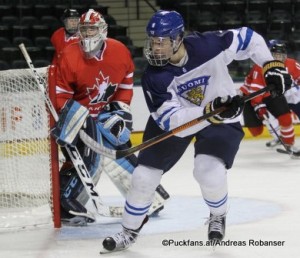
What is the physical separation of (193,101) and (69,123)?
0.72 meters

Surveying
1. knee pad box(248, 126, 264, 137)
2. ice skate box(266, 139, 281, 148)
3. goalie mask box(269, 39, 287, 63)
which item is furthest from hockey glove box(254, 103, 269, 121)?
goalie mask box(269, 39, 287, 63)

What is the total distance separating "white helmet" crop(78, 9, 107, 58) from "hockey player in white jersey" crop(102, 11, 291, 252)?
630 mm

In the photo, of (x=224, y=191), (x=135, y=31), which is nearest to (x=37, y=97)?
(x=224, y=191)

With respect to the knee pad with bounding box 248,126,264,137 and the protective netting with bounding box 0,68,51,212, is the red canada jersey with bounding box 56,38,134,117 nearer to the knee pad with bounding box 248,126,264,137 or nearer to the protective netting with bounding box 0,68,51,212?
the protective netting with bounding box 0,68,51,212

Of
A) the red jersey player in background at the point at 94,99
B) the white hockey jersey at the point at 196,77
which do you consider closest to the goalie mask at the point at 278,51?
the red jersey player in background at the point at 94,99

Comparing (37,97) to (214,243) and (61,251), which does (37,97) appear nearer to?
(61,251)

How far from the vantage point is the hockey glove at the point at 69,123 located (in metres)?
4.04

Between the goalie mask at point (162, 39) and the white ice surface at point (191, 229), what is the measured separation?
30.4 inches

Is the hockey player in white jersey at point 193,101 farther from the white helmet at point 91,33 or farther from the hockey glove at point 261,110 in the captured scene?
the hockey glove at point 261,110

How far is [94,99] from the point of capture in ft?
13.7

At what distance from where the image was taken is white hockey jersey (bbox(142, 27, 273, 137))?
11.3 feet

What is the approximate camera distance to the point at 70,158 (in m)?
4.23

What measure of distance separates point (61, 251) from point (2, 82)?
3.01 feet

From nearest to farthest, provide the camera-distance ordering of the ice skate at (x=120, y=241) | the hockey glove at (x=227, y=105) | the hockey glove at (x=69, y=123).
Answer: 1. the hockey glove at (x=227, y=105)
2. the ice skate at (x=120, y=241)
3. the hockey glove at (x=69, y=123)
